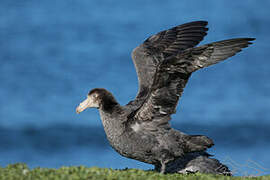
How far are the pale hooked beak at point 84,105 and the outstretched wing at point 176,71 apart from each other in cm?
136

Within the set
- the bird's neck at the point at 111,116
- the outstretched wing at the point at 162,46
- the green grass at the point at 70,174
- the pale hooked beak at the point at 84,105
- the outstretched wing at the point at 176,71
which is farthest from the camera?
the outstretched wing at the point at 162,46

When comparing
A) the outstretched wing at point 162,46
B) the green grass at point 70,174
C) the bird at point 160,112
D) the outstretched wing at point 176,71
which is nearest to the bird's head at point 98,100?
the bird at point 160,112

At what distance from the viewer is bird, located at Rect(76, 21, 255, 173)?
29.8ft

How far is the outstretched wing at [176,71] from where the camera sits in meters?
8.99

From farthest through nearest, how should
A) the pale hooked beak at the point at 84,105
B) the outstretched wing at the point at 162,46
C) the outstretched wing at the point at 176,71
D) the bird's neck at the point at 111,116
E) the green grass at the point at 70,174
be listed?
1. the outstretched wing at the point at 162,46
2. the pale hooked beak at the point at 84,105
3. the bird's neck at the point at 111,116
4. the outstretched wing at the point at 176,71
5. the green grass at the point at 70,174

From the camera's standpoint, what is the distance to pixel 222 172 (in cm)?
1045

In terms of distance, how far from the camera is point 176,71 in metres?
9.14

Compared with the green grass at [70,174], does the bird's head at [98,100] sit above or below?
above

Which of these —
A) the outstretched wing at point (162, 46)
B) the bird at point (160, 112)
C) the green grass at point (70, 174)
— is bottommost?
the green grass at point (70, 174)

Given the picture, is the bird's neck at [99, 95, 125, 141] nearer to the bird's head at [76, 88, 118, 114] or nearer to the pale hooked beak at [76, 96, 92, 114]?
the bird's head at [76, 88, 118, 114]

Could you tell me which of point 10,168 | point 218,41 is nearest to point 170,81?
point 218,41

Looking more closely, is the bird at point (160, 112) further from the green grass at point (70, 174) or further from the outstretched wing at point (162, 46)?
the outstretched wing at point (162, 46)

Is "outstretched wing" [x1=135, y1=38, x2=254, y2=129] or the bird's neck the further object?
the bird's neck

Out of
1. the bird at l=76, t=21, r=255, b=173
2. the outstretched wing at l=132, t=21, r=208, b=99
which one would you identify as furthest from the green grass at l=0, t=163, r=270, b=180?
the outstretched wing at l=132, t=21, r=208, b=99
